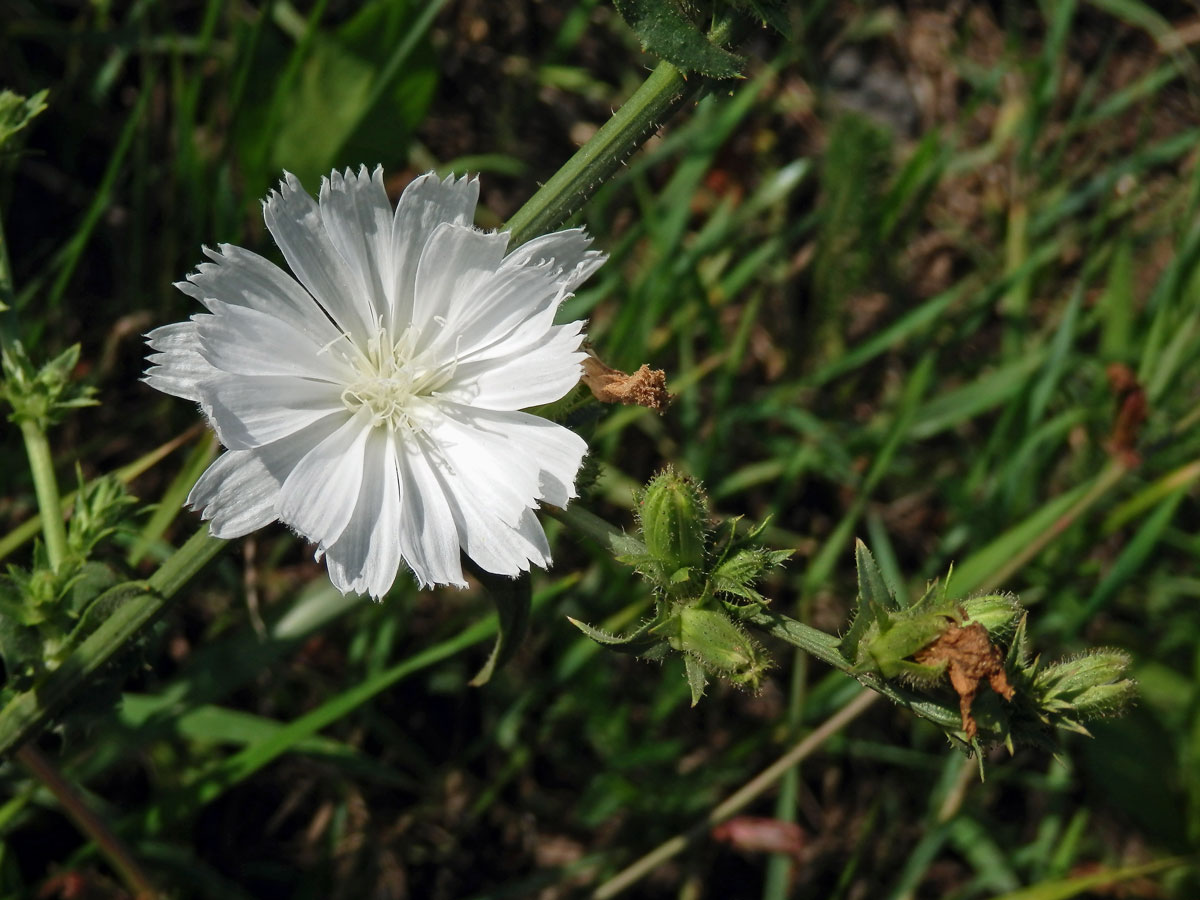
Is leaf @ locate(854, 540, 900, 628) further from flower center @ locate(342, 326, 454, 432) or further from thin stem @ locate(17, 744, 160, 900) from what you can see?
thin stem @ locate(17, 744, 160, 900)

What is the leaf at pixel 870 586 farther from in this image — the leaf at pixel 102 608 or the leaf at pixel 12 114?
the leaf at pixel 12 114

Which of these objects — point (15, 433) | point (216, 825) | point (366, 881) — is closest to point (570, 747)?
point (366, 881)

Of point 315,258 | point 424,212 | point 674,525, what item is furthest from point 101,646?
point 674,525

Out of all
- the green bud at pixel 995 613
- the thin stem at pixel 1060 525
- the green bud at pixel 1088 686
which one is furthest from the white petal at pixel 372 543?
the thin stem at pixel 1060 525

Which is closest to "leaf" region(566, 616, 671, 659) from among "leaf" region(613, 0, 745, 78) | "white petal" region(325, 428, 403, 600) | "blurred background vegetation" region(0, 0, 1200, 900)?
"white petal" region(325, 428, 403, 600)

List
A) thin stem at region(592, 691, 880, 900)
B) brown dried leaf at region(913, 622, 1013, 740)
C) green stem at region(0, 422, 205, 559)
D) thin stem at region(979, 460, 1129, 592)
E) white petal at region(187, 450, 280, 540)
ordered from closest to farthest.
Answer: brown dried leaf at region(913, 622, 1013, 740) < white petal at region(187, 450, 280, 540) < green stem at region(0, 422, 205, 559) < thin stem at region(592, 691, 880, 900) < thin stem at region(979, 460, 1129, 592)

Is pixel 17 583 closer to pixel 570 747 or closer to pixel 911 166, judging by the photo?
pixel 570 747
